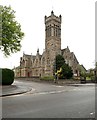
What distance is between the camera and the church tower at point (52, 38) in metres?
76.7

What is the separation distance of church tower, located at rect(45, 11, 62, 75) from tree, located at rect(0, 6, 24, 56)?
4499 centimetres

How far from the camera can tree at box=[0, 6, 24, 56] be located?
28.3 metres

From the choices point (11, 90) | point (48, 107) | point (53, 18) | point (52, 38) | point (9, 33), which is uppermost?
point (53, 18)

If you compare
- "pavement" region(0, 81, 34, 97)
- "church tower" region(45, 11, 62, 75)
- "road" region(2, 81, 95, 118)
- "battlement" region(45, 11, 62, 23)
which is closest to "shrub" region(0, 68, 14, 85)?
"pavement" region(0, 81, 34, 97)

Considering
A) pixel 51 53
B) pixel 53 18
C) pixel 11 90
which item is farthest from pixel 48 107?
pixel 53 18

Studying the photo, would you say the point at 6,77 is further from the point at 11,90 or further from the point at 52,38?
the point at 52,38

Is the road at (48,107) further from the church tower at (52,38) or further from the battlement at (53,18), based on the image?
the battlement at (53,18)

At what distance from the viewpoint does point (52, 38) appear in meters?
78.0

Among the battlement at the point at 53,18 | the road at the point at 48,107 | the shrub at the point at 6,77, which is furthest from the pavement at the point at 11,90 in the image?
the battlement at the point at 53,18

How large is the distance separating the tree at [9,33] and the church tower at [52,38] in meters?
45.0

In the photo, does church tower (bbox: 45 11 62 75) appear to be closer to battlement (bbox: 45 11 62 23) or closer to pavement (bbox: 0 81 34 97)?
battlement (bbox: 45 11 62 23)

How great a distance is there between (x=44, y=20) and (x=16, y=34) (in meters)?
56.8

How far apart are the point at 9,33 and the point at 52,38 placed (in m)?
49.9

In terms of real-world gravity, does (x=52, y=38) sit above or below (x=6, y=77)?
above
